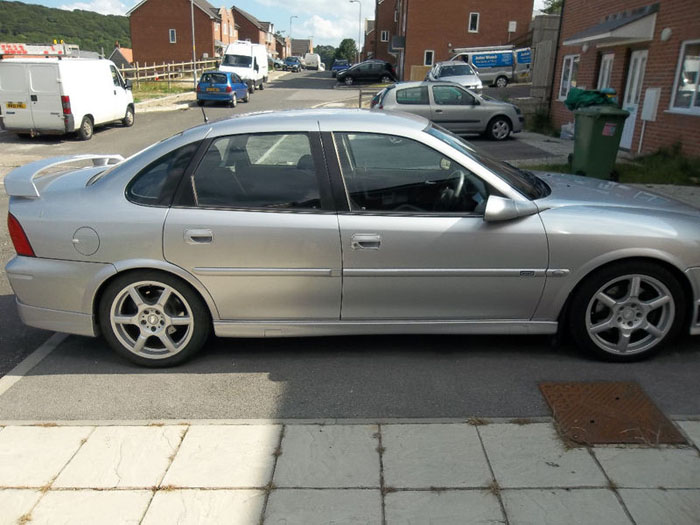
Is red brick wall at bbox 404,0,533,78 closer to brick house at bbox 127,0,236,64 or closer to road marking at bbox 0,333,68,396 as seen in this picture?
brick house at bbox 127,0,236,64

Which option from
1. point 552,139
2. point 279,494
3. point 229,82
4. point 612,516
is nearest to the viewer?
point 612,516

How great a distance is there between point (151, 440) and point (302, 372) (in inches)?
42.2

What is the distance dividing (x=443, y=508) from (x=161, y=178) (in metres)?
2.61

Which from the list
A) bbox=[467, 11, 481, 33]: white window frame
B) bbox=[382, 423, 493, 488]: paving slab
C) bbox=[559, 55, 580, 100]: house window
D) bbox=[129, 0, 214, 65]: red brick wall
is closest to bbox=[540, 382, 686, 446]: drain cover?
bbox=[382, 423, 493, 488]: paving slab

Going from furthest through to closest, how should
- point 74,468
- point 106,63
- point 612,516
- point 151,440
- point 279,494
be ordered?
point 106,63 → point 151,440 → point 74,468 → point 279,494 → point 612,516

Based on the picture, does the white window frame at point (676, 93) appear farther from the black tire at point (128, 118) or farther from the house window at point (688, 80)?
the black tire at point (128, 118)

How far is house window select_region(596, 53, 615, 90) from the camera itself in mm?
14680

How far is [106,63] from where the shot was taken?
18.2 metres

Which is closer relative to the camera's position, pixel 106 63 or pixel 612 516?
pixel 612 516

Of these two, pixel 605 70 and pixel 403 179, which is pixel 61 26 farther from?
pixel 403 179

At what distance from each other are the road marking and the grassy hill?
87.4 metres

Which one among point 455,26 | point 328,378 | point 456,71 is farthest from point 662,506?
point 455,26

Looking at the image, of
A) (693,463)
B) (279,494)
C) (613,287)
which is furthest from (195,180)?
(693,463)

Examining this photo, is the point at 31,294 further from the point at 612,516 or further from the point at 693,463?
the point at 693,463
